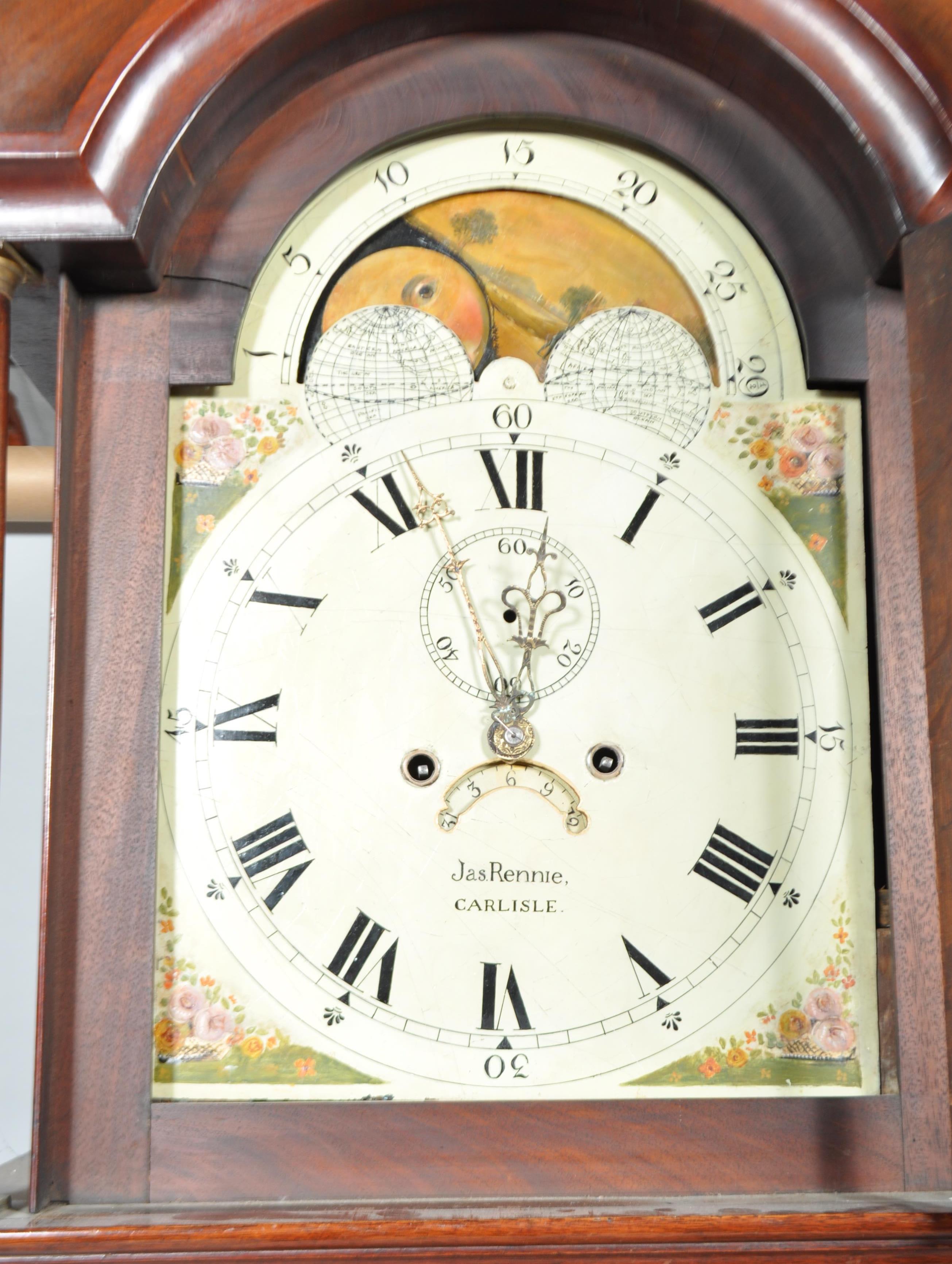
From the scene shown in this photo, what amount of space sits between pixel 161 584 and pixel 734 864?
680 mm

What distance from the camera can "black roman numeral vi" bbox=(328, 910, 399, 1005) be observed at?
4.47 ft

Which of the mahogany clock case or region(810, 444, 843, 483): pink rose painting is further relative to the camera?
region(810, 444, 843, 483): pink rose painting

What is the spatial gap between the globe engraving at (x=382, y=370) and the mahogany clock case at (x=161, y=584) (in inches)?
4.3

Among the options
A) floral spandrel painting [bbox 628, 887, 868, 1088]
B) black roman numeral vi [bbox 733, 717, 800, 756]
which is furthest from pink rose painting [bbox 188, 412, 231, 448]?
floral spandrel painting [bbox 628, 887, 868, 1088]

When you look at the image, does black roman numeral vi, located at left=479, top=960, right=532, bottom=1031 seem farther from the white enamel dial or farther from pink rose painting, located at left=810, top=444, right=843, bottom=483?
pink rose painting, located at left=810, top=444, right=843, bottom=483

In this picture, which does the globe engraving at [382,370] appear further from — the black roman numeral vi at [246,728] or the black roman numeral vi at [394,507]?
the black roman numeral vi at [246,728]

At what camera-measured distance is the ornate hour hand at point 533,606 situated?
1.43 m

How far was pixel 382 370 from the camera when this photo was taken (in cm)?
148

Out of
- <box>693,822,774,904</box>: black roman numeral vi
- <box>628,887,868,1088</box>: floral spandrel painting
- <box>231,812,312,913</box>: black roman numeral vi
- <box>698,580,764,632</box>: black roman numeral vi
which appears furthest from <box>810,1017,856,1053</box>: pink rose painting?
<box>231,812,312,913</box>: black roman numeral vi

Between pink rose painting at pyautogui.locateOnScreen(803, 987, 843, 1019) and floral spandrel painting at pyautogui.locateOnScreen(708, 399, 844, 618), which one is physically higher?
floral spandrel painting at pyautogui.locateOnScreen(708, 399, 844, 618)

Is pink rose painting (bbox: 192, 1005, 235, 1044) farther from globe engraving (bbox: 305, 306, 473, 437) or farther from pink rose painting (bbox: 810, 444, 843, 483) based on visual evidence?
pink rose painting (bbox: 810, 444, 843, 483)

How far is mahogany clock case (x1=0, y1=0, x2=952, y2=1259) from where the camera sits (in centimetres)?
130

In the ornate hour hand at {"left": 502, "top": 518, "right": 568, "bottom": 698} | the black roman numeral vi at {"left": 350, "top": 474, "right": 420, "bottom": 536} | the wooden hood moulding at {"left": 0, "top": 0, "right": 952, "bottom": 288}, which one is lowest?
the ornate hour hand at {"left": 502, "top": 518, "right": 568, "bottom": 698}

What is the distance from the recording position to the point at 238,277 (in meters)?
1.45
